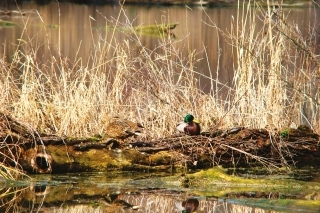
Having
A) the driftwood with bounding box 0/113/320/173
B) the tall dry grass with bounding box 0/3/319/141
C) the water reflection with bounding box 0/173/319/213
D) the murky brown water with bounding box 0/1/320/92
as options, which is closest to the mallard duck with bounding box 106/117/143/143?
the driftwood with bounding box 0/113/320/173

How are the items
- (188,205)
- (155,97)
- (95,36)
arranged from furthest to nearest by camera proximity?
(95,36), (155,97), (188,205)

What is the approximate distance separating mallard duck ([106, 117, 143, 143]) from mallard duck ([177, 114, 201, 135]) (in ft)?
1.30

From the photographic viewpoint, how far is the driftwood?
6445mm

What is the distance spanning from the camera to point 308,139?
7359 mm

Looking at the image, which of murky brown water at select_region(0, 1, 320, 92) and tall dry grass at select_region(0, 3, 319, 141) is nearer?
tall dry grass at select_region(0, 3, 319, 141)

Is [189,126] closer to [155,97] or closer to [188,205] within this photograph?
[155,97]

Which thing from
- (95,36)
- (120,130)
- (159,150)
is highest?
(120,130)

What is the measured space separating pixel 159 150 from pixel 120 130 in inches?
15.2

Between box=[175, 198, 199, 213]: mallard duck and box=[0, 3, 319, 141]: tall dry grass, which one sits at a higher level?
box=[0, 3, 319, 141]: tall dry grass

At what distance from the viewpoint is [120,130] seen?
22.6 feet

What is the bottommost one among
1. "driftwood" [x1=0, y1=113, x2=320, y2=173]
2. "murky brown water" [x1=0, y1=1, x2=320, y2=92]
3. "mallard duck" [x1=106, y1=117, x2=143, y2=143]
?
"murky brown water" [x1=0, y1=1, x2=320, y2=92]

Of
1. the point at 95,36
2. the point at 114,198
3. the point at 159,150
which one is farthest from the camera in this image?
the point at 95,36

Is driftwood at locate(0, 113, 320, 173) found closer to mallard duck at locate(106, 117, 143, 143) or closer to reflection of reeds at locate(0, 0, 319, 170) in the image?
mallard duck at locate(106, 117, 143, 143)

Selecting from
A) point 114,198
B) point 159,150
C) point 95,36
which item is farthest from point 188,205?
point 95,36
